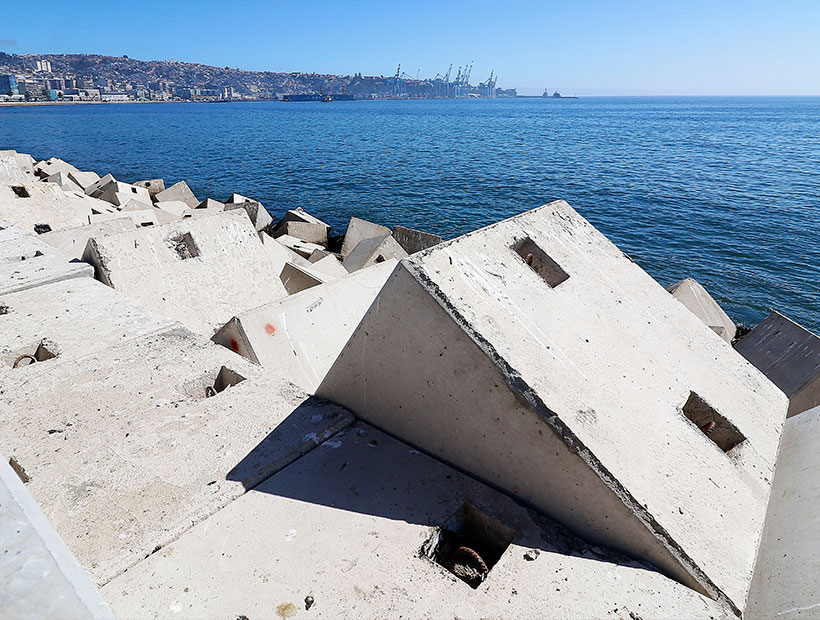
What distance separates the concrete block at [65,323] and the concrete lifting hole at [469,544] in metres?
2.69

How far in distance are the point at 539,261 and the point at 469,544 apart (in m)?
1.70

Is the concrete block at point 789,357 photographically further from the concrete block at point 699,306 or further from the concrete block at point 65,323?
the concrete block at point 65,323

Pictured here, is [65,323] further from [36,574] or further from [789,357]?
[789,357]

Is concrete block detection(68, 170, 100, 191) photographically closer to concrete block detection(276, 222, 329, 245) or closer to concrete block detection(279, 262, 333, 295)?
concrete block detection(276, 222, 329, 245)

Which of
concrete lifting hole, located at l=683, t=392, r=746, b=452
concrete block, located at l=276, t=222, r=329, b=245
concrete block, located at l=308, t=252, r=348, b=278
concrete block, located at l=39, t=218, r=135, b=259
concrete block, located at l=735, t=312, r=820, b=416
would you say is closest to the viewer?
concrete lifting hole, located at l=683, t=392, r=746, b=452

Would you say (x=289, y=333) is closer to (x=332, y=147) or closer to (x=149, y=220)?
(x=149, y=220)

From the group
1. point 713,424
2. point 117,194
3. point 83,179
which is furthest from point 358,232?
point 83,179

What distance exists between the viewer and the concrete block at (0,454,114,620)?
3.50ft

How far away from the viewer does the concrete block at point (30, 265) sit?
4.29 meters

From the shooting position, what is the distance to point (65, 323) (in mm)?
3707

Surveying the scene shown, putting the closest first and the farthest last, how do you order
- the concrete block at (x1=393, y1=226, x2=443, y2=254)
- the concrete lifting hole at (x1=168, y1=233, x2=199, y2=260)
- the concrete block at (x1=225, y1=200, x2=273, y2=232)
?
the concrete lifting hole at (x1=168, y1=233, x2=199, y2=260) < the concrete block at (x1=393, y1=226, x2=443, y2=254) < the concrete block at (x1=225, y1=200, x2=273, y2=232)

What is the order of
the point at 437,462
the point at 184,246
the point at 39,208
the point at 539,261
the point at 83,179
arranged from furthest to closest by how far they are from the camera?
1. the point at 83,179
2. the point at 39,208
3. the point at 184,246
4. the point at 539,261
5. the point at 437,462

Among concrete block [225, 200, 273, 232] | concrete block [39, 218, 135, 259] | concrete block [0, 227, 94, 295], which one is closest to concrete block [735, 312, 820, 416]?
concrete block [0, 227, 94, 295]

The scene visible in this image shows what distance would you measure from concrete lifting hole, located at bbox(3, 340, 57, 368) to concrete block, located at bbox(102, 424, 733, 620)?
2.14 meters
